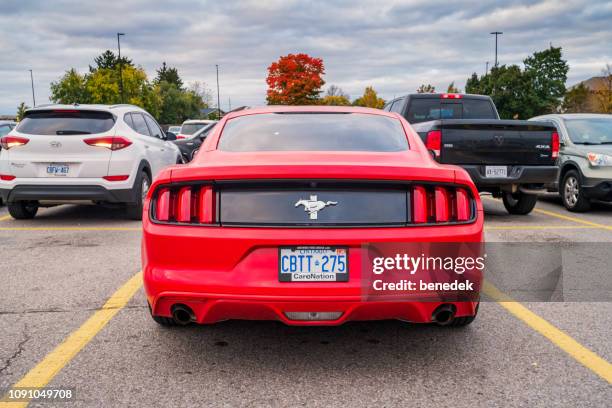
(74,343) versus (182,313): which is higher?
(182,313)

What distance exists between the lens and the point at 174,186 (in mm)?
3475

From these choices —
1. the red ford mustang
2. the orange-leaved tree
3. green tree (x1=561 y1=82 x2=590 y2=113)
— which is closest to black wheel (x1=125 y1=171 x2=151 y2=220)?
the red ford mustang

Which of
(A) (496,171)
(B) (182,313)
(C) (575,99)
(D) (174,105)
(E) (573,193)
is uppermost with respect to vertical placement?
(D) (174,105)

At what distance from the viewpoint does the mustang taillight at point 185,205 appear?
3.37m

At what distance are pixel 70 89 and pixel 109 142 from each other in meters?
70.0

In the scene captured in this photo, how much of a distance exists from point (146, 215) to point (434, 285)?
1.64 meters

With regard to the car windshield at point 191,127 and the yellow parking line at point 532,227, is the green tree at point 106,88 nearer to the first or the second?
the car windshield at point 191,127

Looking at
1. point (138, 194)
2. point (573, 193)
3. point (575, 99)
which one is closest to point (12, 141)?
point (138, 194)

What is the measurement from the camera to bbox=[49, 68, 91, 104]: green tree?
7269 centimetres

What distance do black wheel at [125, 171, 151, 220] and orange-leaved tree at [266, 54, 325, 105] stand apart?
8468 centimetres

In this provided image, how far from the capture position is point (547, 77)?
7594cm

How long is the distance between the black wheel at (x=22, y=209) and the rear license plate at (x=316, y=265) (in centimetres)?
729

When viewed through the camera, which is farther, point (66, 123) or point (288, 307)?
point (66, 123)

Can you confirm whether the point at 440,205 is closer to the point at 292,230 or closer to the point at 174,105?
the point at 292,230
